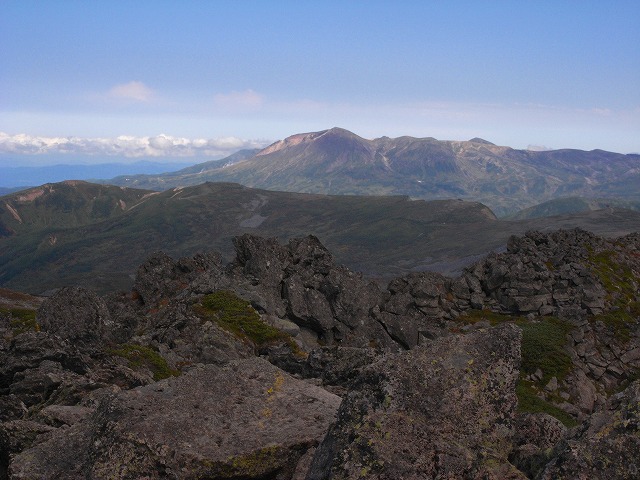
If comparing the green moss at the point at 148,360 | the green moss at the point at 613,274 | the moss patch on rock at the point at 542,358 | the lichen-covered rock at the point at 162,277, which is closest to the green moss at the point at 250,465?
the green moss at the point at 148,360

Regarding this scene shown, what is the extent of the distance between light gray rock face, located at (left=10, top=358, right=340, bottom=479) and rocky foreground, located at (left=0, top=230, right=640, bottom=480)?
0.03 m

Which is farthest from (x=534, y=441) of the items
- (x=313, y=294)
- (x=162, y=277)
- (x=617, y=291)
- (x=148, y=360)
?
(x=617, y=291)

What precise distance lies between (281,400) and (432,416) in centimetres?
477

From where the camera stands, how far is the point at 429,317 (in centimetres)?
5047

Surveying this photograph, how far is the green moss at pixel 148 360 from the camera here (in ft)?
71.4

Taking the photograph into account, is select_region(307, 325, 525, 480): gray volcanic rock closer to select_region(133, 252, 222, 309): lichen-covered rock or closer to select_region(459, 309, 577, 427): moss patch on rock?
select_region(459, 309, 577, 427): moss patch on rock

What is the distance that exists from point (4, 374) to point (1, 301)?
83.0m

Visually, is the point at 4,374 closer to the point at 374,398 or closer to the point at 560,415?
the point at 374,398

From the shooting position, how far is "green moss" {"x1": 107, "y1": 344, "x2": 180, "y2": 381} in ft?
71.4

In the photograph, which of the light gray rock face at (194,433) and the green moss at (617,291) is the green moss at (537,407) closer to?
the light gray rock face at (194,433)

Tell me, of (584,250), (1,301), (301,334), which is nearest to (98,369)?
(301,334)

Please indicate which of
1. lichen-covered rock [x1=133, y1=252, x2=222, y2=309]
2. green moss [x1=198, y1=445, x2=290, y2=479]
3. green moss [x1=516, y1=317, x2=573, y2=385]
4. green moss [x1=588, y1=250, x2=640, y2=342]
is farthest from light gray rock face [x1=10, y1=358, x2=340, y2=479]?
green moss [x1=588, y1=250, x2=640, y2=342]

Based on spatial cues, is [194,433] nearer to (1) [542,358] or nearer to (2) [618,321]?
(1) [542,358]

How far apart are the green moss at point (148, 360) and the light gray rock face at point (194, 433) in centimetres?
1017
